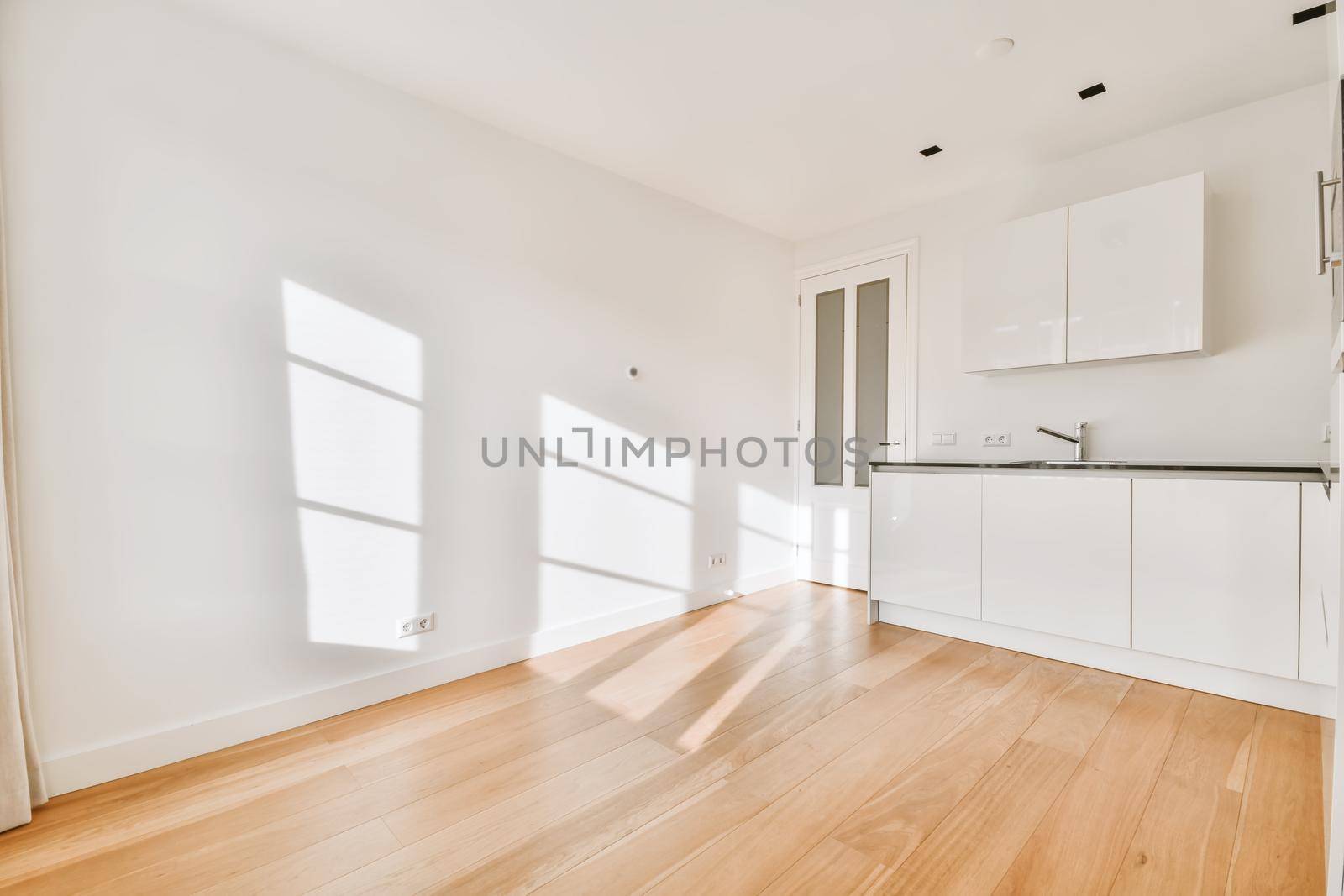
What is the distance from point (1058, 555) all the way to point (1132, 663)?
513mm

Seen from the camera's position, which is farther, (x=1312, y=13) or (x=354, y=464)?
(x=354, y=464)

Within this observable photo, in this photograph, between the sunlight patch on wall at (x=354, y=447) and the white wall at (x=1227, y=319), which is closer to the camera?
the sunlight patch on wall at (x=354, y=447)

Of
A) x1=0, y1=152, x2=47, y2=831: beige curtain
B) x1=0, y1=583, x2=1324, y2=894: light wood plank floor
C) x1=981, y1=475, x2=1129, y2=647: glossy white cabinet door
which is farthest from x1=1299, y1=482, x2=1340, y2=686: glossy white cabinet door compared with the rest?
x1=0, y1=152, x2=47, y2=831: beige curtain

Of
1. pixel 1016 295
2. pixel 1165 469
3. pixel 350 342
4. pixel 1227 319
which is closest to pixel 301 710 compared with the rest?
pixel 350 342

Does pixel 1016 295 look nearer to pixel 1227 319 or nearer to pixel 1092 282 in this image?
pixel 1092 282

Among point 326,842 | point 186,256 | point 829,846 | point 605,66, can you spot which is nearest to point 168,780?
point 326,842

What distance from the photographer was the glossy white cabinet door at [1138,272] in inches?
103

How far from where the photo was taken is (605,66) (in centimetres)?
240

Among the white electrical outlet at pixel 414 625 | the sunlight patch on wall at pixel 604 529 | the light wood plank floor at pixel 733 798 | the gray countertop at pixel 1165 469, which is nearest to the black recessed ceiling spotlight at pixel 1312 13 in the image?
the gray countertop at pixel 1165 469

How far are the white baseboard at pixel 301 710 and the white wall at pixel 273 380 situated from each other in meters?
0.01

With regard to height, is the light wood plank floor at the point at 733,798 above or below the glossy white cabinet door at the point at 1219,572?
below

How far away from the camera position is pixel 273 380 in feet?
7.08

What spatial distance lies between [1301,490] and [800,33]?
97.7 inches

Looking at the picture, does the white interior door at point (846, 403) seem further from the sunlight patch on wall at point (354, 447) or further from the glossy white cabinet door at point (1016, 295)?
the sunlight patch on wall at point (354, 447)
